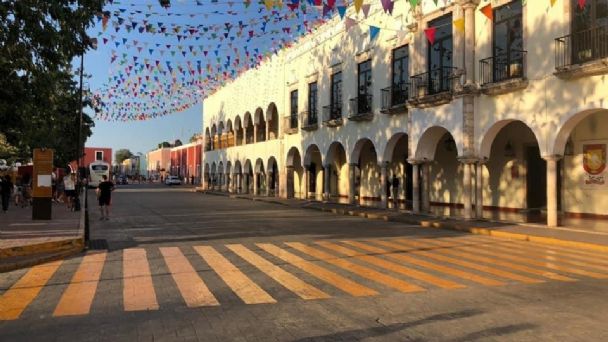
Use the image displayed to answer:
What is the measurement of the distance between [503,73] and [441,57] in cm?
367

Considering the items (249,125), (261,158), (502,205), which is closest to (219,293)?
(502,205)

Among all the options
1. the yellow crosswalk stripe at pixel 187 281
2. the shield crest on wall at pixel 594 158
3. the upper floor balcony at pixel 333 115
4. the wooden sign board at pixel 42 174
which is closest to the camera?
the yellow crosswalk stripe at pixel 187 281

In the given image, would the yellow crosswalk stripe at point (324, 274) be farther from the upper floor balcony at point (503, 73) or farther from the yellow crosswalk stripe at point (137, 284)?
the upper floor balcony at point (503, 73)

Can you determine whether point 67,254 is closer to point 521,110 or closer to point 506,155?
point 521,110

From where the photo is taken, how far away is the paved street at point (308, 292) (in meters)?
6.29

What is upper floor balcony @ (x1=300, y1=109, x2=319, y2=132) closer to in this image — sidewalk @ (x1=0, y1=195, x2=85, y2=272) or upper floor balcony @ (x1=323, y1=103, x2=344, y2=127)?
upper floor balcony @ (x1=323, y1=103, x2=344, y2=127)

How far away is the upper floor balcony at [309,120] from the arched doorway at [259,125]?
1018cm

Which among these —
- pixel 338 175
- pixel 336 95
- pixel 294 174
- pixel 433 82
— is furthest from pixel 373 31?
pixel 294 174

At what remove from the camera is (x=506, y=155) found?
898 inches

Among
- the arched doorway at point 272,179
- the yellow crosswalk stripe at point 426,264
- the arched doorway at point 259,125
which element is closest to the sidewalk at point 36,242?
the yellow crosswalk stripe at point 426,264

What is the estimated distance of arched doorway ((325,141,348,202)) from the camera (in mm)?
35062

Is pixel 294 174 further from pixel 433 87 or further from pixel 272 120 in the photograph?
pixel 433 87

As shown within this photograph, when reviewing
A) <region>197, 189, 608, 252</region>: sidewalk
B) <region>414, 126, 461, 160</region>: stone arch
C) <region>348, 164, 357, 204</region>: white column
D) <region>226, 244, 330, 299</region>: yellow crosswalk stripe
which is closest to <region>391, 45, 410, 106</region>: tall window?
<region>414, 126, 461, 160</region>: stone arch

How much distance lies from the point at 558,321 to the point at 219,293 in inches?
177
